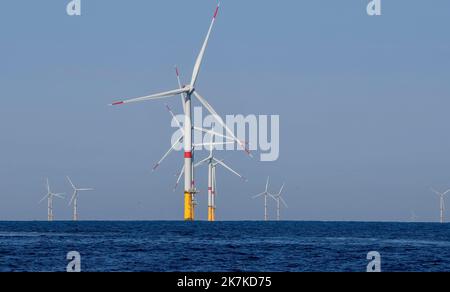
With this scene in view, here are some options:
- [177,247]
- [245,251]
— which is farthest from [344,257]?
[177,247]

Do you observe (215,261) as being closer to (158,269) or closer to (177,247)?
(158,269)

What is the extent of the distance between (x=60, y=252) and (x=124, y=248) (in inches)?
411
